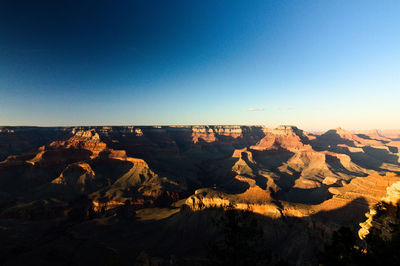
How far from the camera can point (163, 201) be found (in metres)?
82.8

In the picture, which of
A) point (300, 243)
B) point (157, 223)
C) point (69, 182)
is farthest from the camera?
point (69, 182)

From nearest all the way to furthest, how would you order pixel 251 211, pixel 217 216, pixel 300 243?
1. pixel 300 243
2. pixel 251 211
3. pixel 217 216

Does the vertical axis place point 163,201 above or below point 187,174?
below

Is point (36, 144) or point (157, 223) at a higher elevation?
point (36, 144)

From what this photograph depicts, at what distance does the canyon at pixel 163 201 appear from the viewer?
132ft

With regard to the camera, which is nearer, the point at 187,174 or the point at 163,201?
the point at 163,201

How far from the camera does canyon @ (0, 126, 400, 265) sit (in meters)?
40.1

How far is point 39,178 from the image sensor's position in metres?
97.1

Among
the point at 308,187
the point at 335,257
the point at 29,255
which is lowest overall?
the point at 308,187

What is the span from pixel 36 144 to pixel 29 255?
199 metres

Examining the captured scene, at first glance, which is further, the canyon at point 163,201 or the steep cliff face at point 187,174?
the steep cliff face at point 187,174

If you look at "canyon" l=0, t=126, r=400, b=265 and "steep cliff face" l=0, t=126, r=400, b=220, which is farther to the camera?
"steep cliff face" l=0, t=126, r=400, b=220

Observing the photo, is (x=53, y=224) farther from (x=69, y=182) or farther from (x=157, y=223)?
(x=157, y=223)

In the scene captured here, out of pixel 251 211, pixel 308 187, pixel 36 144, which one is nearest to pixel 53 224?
pixel 251 211
